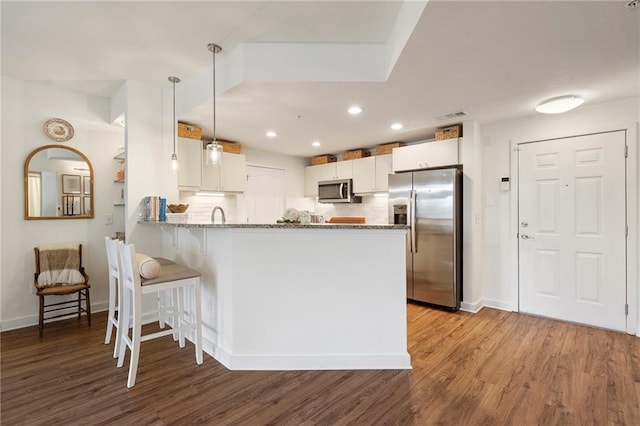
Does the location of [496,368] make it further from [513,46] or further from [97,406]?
[97,406]

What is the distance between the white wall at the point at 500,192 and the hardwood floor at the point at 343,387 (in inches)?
39.1

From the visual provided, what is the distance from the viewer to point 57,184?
11.1ft

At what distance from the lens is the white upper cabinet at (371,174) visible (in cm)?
471

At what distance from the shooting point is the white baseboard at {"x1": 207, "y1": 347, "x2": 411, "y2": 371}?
2287 mm

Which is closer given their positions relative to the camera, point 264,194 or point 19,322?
point 19,322

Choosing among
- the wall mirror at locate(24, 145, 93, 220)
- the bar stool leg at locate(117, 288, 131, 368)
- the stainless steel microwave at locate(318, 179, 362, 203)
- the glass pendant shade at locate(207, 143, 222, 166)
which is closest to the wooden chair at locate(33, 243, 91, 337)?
the wall mirror at locate(24, 145, 93, 220)

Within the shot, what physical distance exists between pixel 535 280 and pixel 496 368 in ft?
5.67

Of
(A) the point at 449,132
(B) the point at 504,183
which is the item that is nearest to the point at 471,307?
(B) the point at 504,183

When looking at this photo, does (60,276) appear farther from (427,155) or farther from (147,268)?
(427,155)

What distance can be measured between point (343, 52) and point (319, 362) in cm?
249

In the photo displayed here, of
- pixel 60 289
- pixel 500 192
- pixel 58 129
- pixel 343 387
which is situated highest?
pixel 58 129

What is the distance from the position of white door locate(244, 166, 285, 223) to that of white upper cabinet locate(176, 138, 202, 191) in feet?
3.66

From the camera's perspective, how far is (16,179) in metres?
3.15

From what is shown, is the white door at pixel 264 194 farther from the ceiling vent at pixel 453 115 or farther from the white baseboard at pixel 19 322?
the ceiling vent at pixel 453 115
